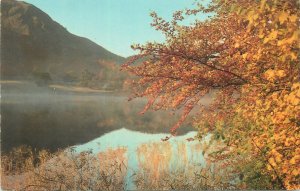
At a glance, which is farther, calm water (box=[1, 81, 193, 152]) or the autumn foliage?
calm water (box=[1, 81, 193, 152])

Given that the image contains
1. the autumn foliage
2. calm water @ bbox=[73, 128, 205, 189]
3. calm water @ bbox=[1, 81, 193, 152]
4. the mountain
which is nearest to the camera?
the autumn foliage

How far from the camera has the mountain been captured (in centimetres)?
1055

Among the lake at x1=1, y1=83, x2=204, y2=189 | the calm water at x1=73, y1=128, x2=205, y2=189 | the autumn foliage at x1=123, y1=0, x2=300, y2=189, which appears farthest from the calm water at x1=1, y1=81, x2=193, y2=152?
the autumn foliage at x1=123, y1=0, x2=300, y2=189

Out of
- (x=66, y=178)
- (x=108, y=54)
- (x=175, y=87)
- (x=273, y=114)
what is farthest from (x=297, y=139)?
(x=108, y=54)

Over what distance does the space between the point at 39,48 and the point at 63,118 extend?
1132 centimetres

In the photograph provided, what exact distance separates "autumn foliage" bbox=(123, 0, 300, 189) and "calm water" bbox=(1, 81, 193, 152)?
6.37 meters

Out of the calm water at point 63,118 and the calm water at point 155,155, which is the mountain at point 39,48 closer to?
the calm water at point 63,118

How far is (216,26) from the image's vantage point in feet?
24.5

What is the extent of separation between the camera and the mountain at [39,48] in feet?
34.6

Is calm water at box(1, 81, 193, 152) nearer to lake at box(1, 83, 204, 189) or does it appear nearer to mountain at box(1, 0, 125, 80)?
lake at box(1, 83, 204, 189)

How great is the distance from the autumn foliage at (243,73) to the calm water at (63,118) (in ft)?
20.9

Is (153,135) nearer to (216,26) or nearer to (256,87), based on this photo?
(216,26)

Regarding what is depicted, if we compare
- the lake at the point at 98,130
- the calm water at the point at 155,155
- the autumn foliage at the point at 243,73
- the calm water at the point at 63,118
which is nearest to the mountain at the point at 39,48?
the lake at the point at 98,130

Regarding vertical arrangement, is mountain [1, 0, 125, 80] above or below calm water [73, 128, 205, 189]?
above
